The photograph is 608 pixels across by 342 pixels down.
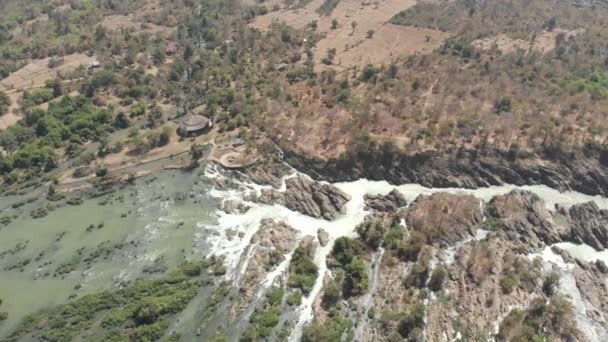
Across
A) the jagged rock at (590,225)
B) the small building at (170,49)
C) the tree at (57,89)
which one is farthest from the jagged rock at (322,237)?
the small building at (170,49)

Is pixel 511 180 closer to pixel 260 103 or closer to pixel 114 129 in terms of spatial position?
pixel 260 103

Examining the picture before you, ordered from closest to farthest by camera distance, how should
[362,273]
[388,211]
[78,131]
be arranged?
[362,273] → [388,211] → [78,131]

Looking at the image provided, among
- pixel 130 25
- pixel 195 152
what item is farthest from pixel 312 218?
pixel 130 25

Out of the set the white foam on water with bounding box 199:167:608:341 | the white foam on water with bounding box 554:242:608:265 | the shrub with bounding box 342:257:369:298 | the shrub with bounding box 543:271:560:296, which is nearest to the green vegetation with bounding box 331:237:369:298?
the shrub with bounding box 342:257:369:298

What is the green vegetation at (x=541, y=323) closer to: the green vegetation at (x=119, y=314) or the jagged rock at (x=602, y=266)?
the jagged rock at (x=602, y=266)

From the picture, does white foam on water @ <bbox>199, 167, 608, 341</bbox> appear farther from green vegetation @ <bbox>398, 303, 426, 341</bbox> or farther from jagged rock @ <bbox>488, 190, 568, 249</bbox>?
green vegetation @ <bbox>398, 303, 426, 341</bbox>

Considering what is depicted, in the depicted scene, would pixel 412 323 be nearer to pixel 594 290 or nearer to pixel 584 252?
pixel 594 290

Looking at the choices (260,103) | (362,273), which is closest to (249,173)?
(260,103)
